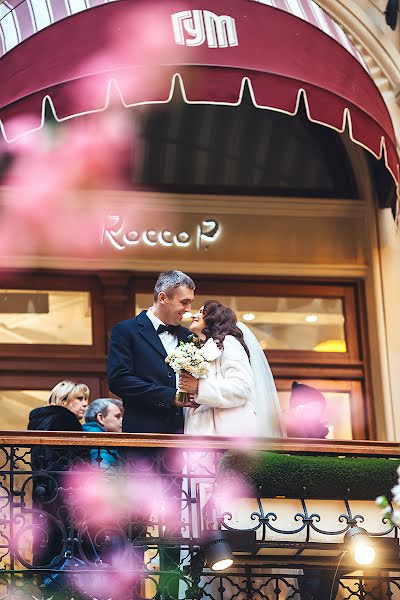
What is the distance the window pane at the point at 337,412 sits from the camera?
1327cm

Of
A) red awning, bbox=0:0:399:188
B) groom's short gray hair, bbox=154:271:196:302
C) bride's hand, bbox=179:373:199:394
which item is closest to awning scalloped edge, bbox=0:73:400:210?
red awning, bbox=0:0:399:188

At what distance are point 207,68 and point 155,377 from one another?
265 centimetres

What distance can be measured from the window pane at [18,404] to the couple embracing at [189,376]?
325cm

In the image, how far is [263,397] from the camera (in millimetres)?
9539

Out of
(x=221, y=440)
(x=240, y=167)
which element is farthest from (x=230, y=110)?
(x=221, y=440)

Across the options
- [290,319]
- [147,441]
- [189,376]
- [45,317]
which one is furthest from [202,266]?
[147,441]

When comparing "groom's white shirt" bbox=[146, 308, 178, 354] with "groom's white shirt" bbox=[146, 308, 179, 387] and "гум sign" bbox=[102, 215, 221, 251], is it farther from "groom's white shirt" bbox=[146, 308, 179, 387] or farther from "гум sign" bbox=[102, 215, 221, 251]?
"гум sign" bbox=[102, 215, 221, 251]

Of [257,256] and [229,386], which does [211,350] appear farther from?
[257,256]

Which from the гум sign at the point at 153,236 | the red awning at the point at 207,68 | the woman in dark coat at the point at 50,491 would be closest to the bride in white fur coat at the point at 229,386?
the woman in dark coat at the point at 50,491

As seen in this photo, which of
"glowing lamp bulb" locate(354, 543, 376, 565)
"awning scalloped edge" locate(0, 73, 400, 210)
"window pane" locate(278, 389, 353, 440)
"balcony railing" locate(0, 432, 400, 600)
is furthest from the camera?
"window pane" locate(278, 389, 353, 440)

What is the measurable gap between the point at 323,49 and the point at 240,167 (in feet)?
8.19

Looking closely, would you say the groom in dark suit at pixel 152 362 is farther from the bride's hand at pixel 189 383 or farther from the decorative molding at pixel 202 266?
the decorative molding at pixel 202 266

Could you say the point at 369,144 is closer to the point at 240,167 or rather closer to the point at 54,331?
the point at 240,167

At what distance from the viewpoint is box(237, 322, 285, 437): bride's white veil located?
949 cm
